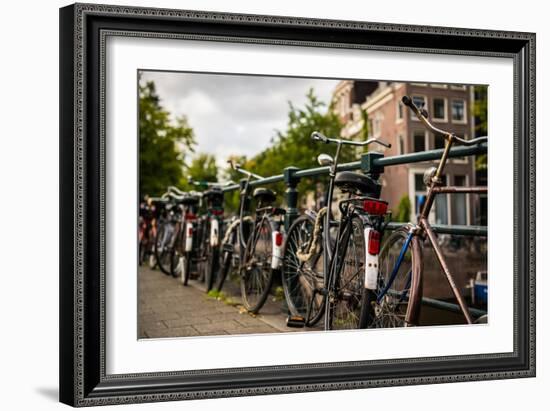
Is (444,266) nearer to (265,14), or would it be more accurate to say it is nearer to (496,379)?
(496,379)

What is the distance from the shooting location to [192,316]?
3.70m

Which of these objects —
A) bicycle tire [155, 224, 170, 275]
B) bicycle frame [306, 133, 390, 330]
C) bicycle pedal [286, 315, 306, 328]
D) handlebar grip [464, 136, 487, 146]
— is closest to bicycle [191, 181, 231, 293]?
bicycle tire [155, 224, 170, 275]

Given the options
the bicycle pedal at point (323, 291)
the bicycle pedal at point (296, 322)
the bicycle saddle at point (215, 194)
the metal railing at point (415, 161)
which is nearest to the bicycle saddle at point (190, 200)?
the bicycle saddle at point (215, 194)

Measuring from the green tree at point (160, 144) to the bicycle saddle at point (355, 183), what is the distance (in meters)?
1.52

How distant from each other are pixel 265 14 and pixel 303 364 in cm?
174

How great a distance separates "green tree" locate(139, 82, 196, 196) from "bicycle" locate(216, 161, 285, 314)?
0.83 meters

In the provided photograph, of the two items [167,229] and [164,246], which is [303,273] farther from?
[167,229]

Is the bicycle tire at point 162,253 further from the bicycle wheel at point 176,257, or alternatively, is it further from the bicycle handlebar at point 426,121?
the bicycle handlebar at point 426,121

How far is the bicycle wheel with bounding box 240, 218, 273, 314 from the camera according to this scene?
397cm

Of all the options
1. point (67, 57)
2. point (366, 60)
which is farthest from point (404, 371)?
point (67, 57)

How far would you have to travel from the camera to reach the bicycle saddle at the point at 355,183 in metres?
3.00

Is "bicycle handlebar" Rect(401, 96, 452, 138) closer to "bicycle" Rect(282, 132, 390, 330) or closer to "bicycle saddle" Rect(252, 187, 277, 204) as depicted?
"bicycle" Rect(282, 132, 390, 330)

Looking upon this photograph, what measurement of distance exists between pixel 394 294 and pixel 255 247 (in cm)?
142

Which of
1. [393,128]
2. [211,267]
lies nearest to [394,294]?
[211,267]
